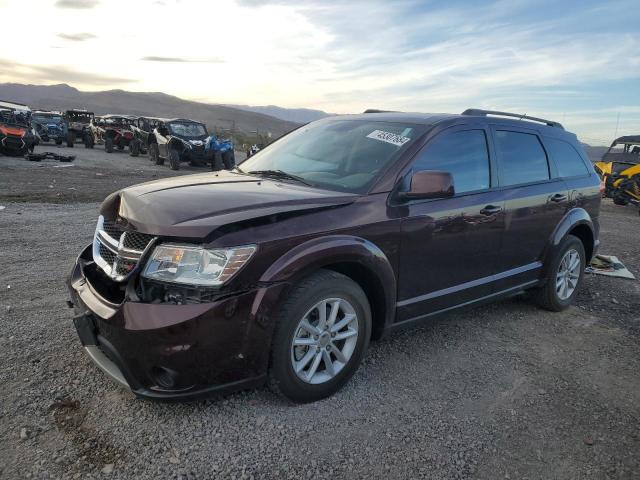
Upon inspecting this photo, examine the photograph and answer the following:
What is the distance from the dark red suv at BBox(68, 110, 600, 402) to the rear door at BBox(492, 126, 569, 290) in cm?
2

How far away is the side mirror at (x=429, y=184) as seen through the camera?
311cm

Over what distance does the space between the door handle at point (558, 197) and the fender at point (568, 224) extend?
17cm

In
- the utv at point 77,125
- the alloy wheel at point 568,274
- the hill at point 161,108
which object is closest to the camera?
the alloy wheel at point 568,274

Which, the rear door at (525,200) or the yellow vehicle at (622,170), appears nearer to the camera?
the rear door at (525,200)

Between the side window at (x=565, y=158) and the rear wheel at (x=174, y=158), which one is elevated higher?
the side window at (x=565, y=158)

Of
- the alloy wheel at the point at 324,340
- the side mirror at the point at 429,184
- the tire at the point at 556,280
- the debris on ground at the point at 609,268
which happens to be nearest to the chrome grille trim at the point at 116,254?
the alloy wheel at the point at 324,340

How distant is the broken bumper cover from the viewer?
8.05ft

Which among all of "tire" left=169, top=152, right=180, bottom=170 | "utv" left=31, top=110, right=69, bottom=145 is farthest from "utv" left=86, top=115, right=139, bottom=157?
"tire" left=169, top=152, right=180, bottom=170

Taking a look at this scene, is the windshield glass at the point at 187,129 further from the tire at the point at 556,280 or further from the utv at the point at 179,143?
the tire at the point at 556,280

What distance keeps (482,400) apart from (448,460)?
0.71m

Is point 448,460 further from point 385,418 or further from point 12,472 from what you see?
point 12,472

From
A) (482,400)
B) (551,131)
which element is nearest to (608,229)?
(551,131)

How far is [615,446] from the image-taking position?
279 centimetres

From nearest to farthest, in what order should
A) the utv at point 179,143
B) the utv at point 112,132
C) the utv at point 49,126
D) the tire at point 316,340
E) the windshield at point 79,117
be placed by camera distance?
the tire at point 316,340 → the utv at point 179,143 → the utv at point 112,132 → the utv at point 49,126 → the windshield at point 79,117
